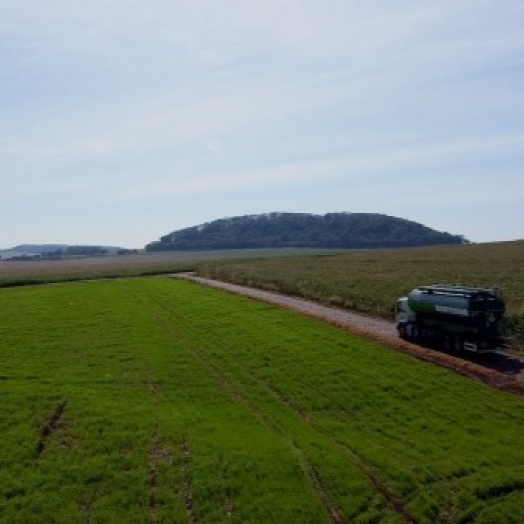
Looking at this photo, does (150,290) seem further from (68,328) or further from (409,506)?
(409,506)

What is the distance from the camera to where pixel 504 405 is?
101ft

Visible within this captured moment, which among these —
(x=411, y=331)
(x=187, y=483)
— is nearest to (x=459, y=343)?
Result: (x=411, y=331)

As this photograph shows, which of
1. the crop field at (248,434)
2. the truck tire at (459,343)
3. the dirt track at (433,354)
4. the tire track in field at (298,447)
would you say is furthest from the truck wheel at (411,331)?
the tire track in field at (298,447)

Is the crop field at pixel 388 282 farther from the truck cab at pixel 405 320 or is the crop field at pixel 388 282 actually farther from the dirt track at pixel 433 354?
the truck cab at pixel 405 320

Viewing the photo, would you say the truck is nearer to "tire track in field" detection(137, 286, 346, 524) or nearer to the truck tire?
the truck tire

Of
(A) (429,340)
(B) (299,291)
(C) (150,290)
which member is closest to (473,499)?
(A) (429,340)

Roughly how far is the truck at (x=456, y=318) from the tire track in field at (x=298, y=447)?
11946 mm

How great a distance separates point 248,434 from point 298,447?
2.24 meters

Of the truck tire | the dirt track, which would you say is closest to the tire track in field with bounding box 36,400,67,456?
the dirt track

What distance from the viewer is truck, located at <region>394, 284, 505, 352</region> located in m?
→ 38.7

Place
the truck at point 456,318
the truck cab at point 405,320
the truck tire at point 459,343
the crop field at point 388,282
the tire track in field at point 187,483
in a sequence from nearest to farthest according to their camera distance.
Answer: the tire track in field at point 187,483, the truck at point 456,318, the truck tire at point 459,343, the truck cab at point 405,320, the crop field at point 388,282

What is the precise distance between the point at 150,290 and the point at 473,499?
54161 mm

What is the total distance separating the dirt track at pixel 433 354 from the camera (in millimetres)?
34688

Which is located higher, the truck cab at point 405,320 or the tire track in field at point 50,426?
the truck cab at point 405,320
